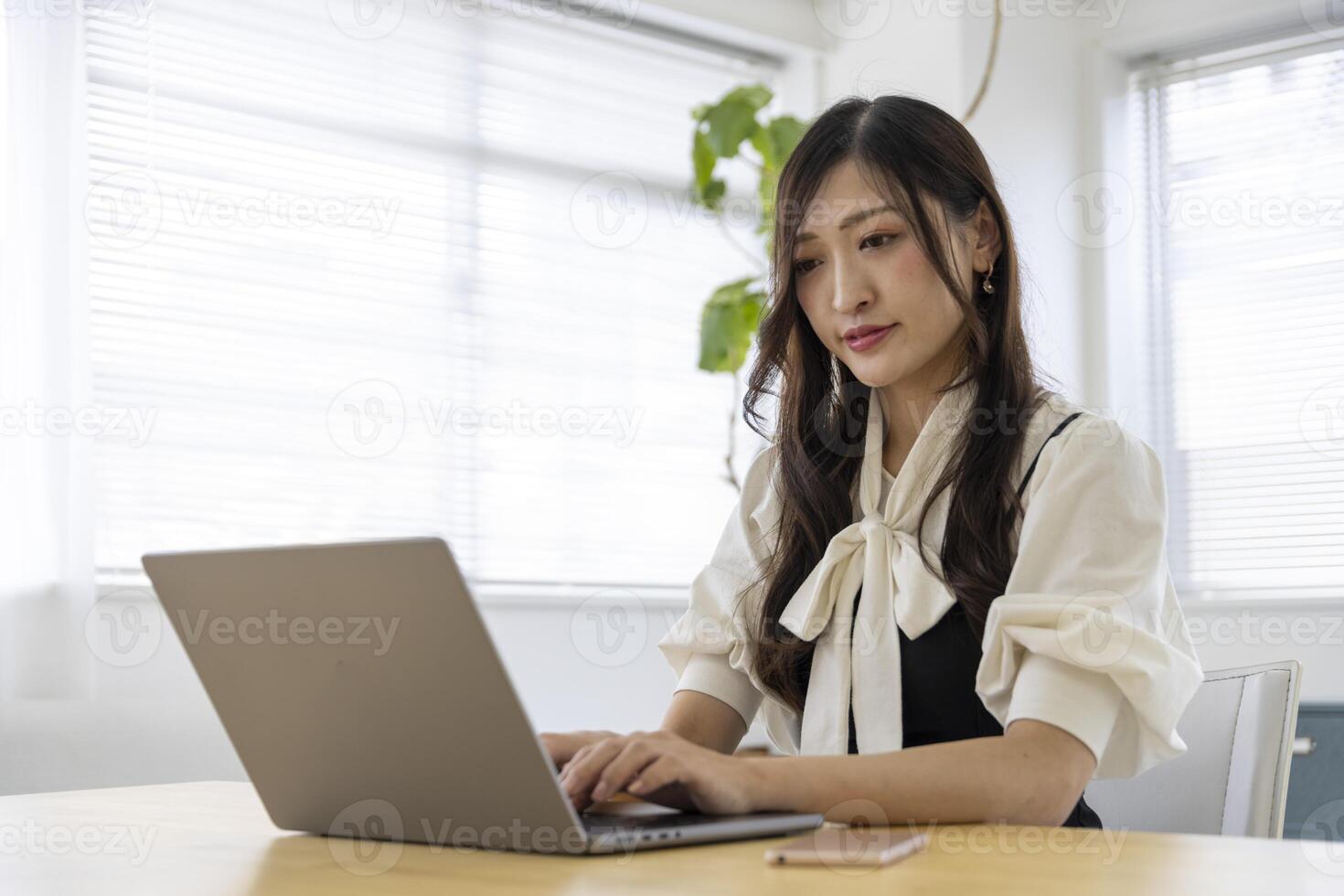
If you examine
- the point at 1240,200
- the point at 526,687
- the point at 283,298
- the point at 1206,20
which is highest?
the point at 1206,20

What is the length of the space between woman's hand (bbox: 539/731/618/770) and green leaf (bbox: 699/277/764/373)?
231 cm

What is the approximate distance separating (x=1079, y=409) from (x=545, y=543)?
2360 mm

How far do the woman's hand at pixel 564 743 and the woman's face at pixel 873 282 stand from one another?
0.57 m

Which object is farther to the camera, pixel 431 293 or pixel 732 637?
pixel 431 293

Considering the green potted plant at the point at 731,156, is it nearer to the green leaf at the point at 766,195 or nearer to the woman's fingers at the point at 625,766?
the green leaf at the point at 766,195

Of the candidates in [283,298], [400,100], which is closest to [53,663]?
[283,298]

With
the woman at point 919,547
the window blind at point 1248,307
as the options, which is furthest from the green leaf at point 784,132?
the woman at point 919,547

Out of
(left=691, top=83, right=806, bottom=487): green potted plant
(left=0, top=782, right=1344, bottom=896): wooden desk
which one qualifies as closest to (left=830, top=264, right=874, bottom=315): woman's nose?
(left=0, top=782, right=1344, bottom=896): wooden desk

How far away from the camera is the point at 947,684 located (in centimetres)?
138

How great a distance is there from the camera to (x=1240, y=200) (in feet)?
12.6

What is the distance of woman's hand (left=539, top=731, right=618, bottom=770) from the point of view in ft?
3.71

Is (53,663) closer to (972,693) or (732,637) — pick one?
(732,637)

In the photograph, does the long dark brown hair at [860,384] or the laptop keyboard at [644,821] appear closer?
the laptop keyboard at [644,821]

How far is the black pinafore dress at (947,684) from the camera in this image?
138 centimetres
